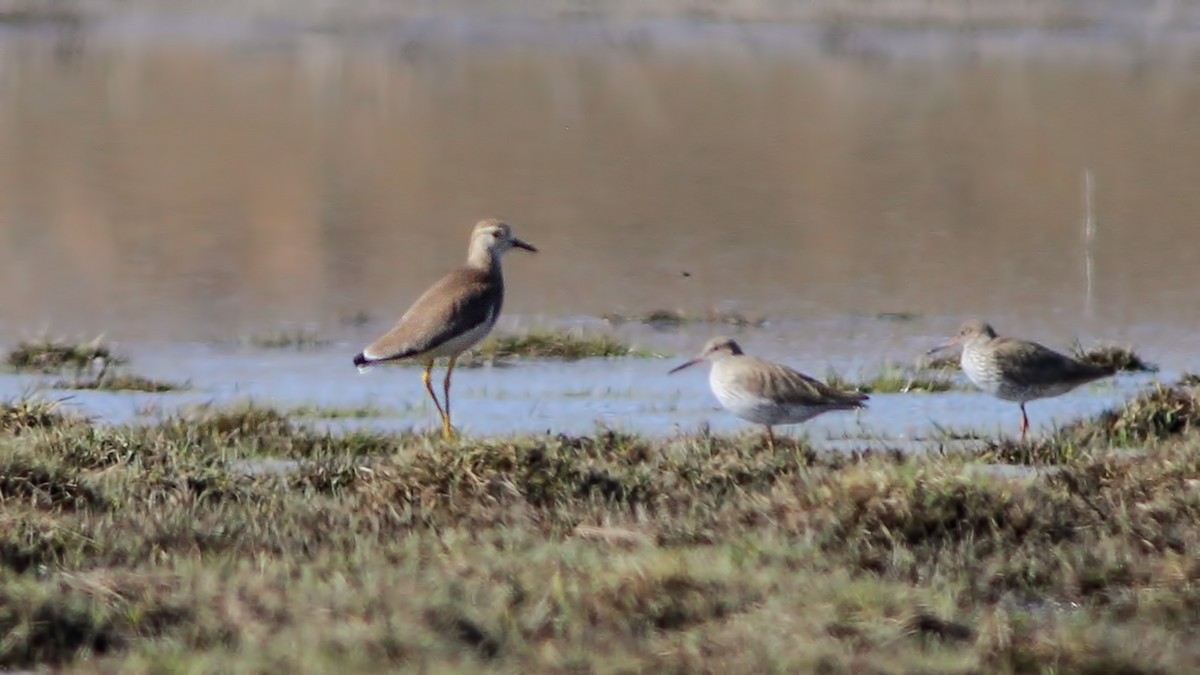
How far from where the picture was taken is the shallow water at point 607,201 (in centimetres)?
1230

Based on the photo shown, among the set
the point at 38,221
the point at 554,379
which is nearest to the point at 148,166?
the point at 38,221

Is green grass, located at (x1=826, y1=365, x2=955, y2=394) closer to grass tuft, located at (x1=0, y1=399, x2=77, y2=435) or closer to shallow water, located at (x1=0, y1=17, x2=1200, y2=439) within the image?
shallow water, located at (x1=0, y1=17, x2=1200, y2=439)

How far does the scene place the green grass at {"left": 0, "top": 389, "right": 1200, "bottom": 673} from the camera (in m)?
5.87

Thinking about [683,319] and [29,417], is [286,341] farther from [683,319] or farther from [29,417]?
[29,417]

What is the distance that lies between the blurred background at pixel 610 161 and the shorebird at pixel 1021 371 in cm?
326

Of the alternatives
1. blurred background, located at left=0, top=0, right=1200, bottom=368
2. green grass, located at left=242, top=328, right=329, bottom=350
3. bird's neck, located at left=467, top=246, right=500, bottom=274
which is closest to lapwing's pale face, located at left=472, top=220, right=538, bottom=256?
bird's neck, located at left=467, top=246, right=500, bottom=274

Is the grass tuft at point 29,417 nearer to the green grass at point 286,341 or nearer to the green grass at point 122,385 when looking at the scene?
the green grass at point 122,385

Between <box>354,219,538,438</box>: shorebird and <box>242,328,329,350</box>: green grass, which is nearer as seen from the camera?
<box>354,219,538,438</box>: shorebird

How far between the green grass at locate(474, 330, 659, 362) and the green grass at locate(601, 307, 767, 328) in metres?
1.66

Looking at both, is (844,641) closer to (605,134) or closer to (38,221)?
(38,221)

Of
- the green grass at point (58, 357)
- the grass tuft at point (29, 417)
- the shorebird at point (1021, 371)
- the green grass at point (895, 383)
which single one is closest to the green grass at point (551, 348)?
the green grass at point (895, 383)

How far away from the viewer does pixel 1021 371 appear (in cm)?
962

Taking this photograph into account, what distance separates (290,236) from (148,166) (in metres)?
7.74

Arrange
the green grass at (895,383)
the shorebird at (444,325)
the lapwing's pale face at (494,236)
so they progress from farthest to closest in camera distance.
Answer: the lapwing's pale face at (494,236), the green grass at (895,383), the shorebird at (444,325)
